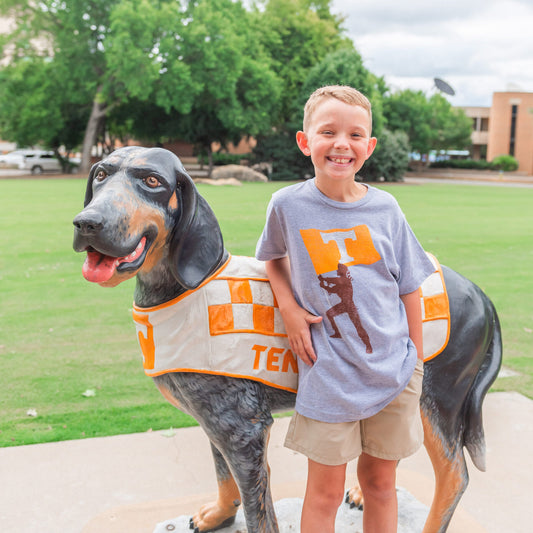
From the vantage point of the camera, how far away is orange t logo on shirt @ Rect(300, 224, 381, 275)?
6.84ft

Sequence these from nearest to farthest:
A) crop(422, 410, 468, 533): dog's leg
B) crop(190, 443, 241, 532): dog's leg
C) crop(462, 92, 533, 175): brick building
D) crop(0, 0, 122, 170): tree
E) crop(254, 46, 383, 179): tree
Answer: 1. crop(422, 410, 468, 533): dog's leg
2. crop(190, 443, 241, 532): dog's leg
3. crop(0, 0, 122, 170): tree
4. crop(254, 46, 383, 179): tree
5. crop(462, 92, 533, 175): brick building

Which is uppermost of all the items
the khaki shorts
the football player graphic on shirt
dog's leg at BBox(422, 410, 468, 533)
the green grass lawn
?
the football player graphic on shirt

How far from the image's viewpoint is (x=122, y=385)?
484 centimetres

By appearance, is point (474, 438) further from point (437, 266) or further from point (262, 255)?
A: point (262, 255)

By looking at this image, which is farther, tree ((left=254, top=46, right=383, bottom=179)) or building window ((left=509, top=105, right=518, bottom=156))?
building window ((left=509, top=105, right=518, bottom=156))

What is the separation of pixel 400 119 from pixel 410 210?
33809 millimetres

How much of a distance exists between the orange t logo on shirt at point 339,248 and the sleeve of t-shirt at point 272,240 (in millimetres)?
146

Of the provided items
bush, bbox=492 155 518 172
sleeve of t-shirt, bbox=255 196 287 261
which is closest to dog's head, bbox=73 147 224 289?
sleeve of t-shirt, bbox=255 196 287 261

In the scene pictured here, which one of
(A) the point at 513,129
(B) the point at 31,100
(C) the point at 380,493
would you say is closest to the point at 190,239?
(C) the point at 380,493

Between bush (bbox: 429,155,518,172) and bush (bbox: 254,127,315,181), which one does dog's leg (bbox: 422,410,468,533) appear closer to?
bush (bbox: 254,127,315,181)

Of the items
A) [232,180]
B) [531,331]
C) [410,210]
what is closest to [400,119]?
[232,180]

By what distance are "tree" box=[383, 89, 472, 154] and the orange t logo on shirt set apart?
142 ft

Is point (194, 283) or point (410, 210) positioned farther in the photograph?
point (410, 210)

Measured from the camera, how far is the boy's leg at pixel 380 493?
221cm
